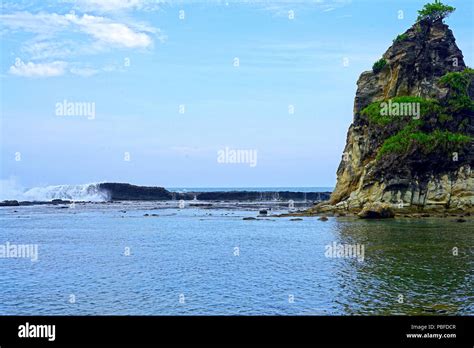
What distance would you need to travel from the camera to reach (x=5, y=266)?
37.4 meters

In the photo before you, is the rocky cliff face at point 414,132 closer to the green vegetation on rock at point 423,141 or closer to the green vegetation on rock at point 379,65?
the green vegetation on rock at point 423,141

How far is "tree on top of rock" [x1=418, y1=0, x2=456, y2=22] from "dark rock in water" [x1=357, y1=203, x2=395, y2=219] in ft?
138

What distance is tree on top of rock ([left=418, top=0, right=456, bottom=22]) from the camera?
95.9 m

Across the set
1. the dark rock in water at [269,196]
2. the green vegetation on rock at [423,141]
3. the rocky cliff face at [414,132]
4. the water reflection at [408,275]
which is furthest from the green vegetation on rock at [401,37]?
the dark rock in water at [269,196]

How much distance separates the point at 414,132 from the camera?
275 feet

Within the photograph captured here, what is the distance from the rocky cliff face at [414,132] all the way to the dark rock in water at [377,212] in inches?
151

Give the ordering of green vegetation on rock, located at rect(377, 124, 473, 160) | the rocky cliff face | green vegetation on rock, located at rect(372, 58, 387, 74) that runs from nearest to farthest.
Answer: the rocky cliff face
green vegetation on rock, located at rect(377, 124, 473, 160)
green vegetation on rock, located at rect(372, 58, 387, 74)

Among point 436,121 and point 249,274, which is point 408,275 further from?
point 436,121

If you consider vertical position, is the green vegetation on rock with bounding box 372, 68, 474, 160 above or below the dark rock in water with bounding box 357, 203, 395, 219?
above

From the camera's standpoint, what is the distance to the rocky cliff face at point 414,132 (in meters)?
78.8

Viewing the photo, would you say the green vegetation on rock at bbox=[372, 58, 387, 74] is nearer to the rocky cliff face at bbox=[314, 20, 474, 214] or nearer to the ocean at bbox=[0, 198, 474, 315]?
the rocky cliff face at bbox=[314, 20, 474, 214]

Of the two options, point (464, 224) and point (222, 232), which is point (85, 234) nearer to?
point (222, 232)

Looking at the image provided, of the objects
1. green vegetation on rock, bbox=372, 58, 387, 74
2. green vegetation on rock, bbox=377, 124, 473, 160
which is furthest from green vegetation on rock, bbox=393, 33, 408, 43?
green vegetation on rock, bbox=377, 124, 473, 160

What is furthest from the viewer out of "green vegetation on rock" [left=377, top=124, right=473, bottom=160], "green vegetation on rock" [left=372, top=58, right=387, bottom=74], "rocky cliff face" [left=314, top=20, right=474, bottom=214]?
"green vegetation on rock" [left=372, top=58, right=387, bottom=74]
